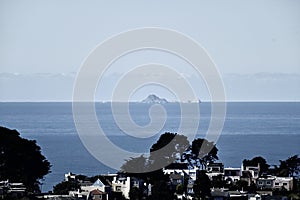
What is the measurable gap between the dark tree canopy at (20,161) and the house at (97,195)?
238 cm

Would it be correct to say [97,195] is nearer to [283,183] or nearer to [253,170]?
[283,183]

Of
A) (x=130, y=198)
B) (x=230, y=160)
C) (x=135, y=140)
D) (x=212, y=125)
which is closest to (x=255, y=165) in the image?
(x=130, y=198)

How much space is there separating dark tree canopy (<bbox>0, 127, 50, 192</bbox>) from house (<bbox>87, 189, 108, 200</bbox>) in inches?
93.9

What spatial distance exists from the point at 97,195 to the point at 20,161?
11.9 ft

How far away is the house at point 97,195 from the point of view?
29.9 meters

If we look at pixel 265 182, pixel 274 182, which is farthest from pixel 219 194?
pixel 265 182

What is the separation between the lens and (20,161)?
1273 inches

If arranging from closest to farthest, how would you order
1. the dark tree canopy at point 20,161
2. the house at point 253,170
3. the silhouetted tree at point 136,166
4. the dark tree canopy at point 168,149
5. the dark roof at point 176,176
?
the dark tree canopy at point 20,161 → the silhouetted tree at point 136,166 → the dark roof at point 176,176 → the dark tree canopy at point 168,149 → the house at point 253,170

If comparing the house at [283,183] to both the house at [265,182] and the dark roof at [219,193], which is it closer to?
the house at [265,182]

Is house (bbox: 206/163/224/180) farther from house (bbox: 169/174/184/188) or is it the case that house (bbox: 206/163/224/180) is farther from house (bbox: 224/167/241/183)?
house (bbox: 169/174/184/188)

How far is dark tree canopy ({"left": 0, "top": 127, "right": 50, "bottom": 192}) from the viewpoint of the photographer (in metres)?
32.2

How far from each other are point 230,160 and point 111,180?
29.7 meters

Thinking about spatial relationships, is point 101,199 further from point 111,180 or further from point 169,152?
point 169,152

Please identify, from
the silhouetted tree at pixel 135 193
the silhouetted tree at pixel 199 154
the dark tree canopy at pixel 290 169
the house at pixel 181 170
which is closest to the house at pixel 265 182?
the dark tree canopy at pixel 290 169
